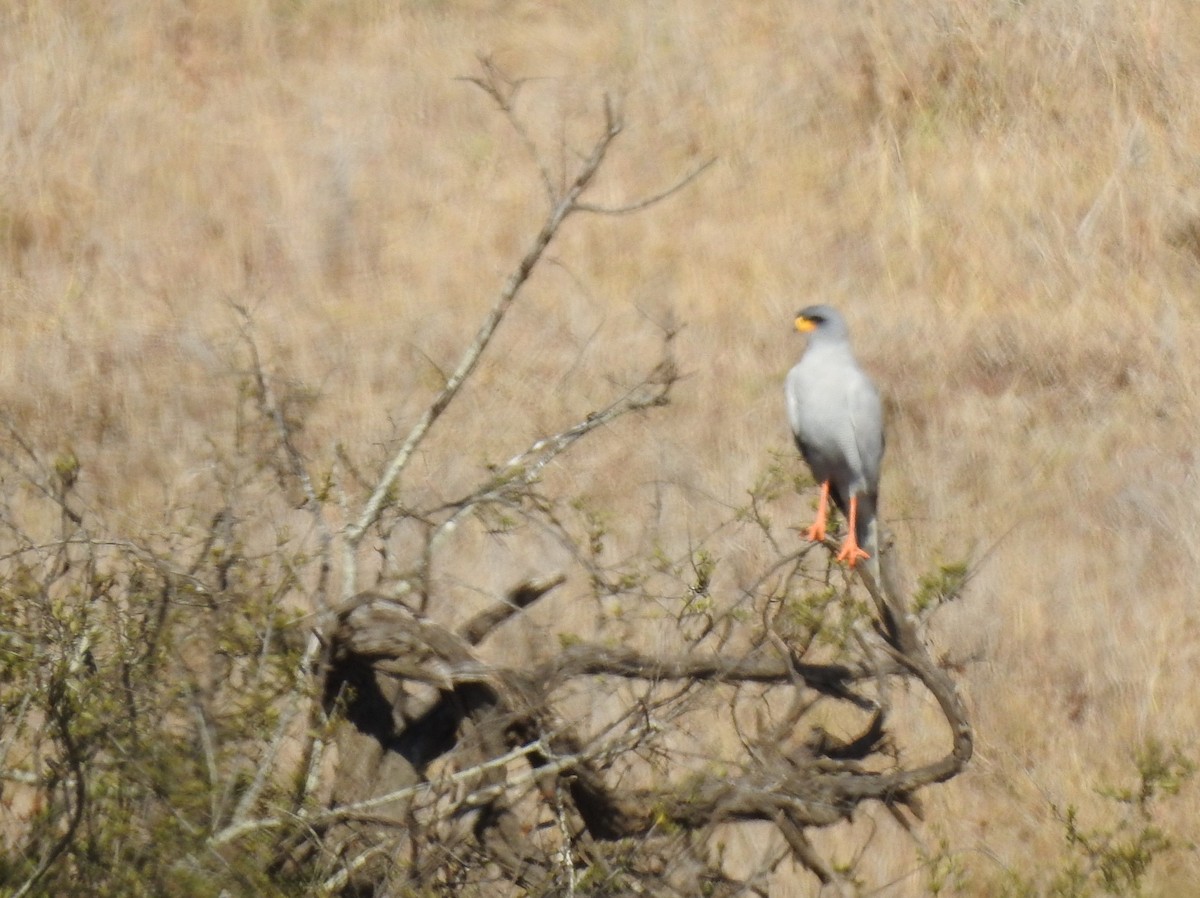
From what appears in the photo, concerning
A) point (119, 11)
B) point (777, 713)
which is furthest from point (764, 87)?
point (777, 713)

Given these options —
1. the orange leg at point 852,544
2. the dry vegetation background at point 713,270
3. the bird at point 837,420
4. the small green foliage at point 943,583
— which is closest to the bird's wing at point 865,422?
the bird at point 837,420

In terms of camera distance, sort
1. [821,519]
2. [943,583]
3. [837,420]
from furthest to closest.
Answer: [837,420]
[821,519]
[943,583]

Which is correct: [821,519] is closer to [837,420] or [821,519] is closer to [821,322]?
[837,420]

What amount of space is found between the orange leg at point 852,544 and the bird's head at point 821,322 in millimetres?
630

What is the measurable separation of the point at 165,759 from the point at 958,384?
6510 mm

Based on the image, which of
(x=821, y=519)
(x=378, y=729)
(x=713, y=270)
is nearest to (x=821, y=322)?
(x=821, y=519)

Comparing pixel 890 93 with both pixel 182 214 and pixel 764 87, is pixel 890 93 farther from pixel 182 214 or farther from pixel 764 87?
pixel 182 214

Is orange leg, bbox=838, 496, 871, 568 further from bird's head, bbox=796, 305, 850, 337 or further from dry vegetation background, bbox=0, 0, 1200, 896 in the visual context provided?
dry vegetation background, bbox=0, 0, 1200, 896

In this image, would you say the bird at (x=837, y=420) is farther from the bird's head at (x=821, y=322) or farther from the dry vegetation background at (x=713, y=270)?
the dry vegetation background at (x=713, y=270)

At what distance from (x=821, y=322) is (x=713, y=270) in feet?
12.5

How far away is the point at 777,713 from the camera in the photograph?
24.1 feet

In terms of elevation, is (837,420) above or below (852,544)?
above

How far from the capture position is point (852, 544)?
5.96 metres

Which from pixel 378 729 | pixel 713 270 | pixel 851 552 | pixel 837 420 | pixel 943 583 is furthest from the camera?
pixel 713 270
